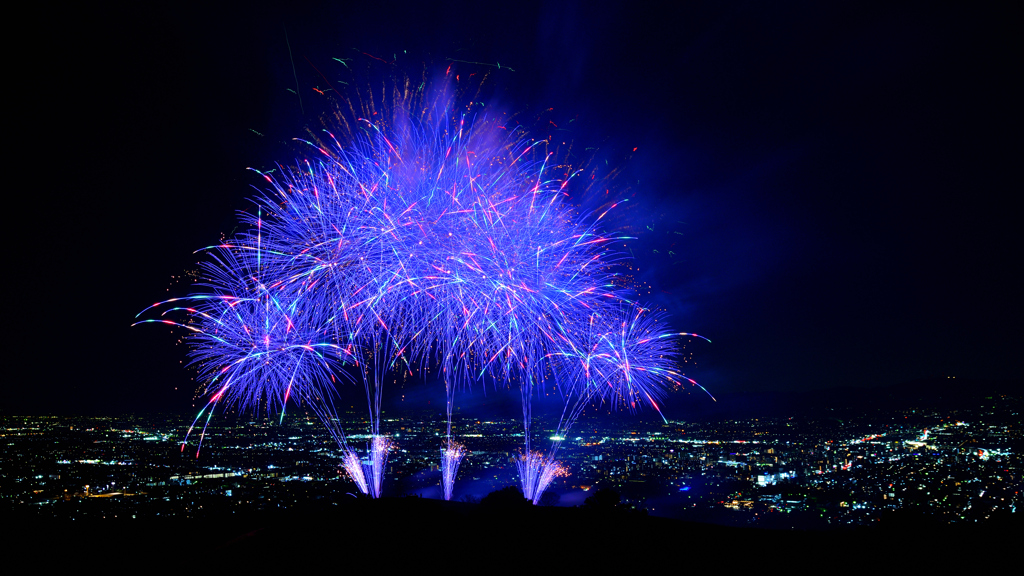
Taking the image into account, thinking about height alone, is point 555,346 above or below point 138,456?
above

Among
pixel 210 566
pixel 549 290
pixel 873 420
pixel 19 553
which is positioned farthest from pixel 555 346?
pixel 873 420

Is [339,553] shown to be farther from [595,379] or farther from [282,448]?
[282,448]

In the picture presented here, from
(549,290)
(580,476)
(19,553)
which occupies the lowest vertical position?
(580,476)

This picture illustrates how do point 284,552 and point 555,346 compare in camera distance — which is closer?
point 284,552

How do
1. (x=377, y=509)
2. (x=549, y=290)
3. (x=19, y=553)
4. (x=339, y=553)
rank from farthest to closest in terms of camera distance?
(x=549, y=290), (x=377, y=509), (x=19, y=553), (x=339, y=553)

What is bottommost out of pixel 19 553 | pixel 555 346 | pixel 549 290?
pixel 19 553

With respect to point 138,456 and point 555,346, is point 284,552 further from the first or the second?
point 138,456

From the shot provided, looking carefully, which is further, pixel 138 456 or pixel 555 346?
pixel 138 456

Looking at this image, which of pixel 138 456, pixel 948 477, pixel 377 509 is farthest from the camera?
pixel 138 456

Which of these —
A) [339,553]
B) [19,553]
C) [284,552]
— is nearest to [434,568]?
[339,553]
